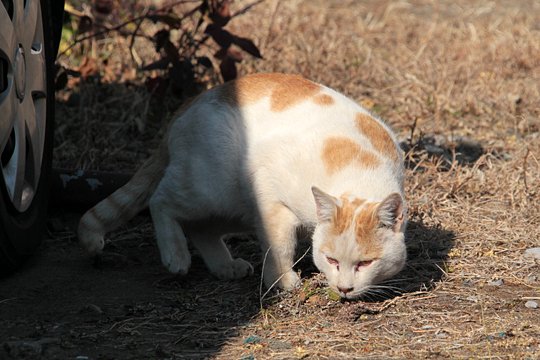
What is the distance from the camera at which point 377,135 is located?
3670mm

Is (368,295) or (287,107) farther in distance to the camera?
(287,107)

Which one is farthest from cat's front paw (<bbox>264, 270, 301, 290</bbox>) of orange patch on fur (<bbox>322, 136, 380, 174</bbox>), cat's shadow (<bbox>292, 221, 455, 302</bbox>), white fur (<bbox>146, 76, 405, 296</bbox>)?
orange patch on fur (<bbox>322, 136, 380, 174</bbox>)

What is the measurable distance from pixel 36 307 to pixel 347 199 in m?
1.24

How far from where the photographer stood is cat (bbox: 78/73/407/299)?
3.33m

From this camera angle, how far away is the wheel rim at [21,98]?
3131 mm

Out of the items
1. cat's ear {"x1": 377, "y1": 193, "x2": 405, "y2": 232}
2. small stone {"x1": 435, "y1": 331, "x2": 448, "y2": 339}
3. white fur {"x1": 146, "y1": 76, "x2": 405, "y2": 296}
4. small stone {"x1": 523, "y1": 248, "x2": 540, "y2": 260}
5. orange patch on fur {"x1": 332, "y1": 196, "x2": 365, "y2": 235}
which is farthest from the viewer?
small stone {"x1": 523, "y1": 248, "x2": 540, "y2": 260}

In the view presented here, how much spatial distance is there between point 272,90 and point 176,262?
0.85 meters

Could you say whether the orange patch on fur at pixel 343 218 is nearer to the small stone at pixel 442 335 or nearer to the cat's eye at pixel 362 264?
the cat's eye at pixel 362 264

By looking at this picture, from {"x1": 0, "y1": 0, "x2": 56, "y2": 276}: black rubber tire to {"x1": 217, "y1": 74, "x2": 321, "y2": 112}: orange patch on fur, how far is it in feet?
2.48

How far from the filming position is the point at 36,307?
3334 mm

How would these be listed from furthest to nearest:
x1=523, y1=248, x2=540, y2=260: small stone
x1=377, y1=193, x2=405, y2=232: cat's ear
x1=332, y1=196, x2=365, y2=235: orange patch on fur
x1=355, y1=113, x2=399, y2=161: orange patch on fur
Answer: x1=523, y1=248, x2=540, y2=260: small stone, x1=355, y1=113, x2=399, y2=161: orange patch on fur, x1=332, y1=196, x2=365, y2=235: orange patch on fur, x1=377, y1=193, x2=405, y2=232: cat's ear

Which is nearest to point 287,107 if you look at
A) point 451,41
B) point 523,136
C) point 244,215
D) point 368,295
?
point 244,215

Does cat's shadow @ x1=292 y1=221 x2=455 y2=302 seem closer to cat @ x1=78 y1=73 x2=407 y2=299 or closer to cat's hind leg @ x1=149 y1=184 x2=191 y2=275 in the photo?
cat @ x1=78 y1=73 x2=407 y2=299

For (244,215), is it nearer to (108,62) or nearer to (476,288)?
(476,288)
